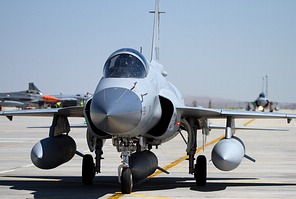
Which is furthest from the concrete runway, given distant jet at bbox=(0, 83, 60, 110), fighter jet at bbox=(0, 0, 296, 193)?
distant jet at bbox=(0, 83, 60, 110)

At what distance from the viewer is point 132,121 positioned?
35.2 ft

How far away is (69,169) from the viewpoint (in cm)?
1761

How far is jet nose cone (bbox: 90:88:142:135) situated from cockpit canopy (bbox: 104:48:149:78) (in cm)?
77

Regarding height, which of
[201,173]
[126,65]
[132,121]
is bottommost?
[201,173]

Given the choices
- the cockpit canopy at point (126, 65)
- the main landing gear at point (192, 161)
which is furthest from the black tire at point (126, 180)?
the main landing gear at point (192, 161)

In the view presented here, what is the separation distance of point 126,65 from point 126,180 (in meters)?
2.13

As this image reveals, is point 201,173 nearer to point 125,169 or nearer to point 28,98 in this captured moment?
point 125,169

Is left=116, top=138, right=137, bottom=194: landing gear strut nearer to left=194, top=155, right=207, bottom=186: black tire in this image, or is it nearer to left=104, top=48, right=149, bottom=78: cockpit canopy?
left=104, top=48, right=149, bottom=78: cockpit canopy

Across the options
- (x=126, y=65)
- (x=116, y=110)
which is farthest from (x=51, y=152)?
(x=116, y=110)

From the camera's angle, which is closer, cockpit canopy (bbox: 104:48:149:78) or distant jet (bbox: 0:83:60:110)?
cockpit canopy (bbox: 104:48:149:78)

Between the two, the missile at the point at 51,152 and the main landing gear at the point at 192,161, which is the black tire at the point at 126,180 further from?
the main landing gear at the point at 192,161

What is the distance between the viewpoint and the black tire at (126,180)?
11.5 metres

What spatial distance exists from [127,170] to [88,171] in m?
2.32

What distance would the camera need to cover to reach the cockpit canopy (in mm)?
11680
